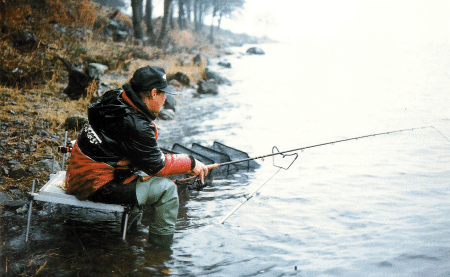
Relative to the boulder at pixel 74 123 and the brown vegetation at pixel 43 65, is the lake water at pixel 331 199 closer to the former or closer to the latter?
the boulder at pixel 74 123

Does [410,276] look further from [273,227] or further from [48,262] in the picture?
[48,262]

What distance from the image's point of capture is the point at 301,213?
15.1ft

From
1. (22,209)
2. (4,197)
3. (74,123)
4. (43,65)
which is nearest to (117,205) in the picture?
(22,209)

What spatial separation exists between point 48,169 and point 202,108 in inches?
267

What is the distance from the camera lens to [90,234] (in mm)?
3551

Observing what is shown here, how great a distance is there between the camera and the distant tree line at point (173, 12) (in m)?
18.4

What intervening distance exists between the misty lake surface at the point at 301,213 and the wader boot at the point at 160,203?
153 mm

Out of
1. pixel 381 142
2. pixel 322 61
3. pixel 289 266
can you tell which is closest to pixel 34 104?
pixel 289 266

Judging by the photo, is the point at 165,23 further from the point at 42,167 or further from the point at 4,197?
the point at 4,197

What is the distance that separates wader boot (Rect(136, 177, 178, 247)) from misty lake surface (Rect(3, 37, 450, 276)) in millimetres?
153

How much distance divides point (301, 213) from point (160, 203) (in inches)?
80.5

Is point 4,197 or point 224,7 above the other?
point 224,7

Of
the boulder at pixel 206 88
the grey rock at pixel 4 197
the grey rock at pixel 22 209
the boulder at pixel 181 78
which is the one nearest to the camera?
the grey rock at pixel 22 209

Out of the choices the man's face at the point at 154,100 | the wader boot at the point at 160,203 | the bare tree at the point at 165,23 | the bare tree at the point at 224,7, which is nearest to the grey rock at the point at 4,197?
the wader boot at the point at 160,203
